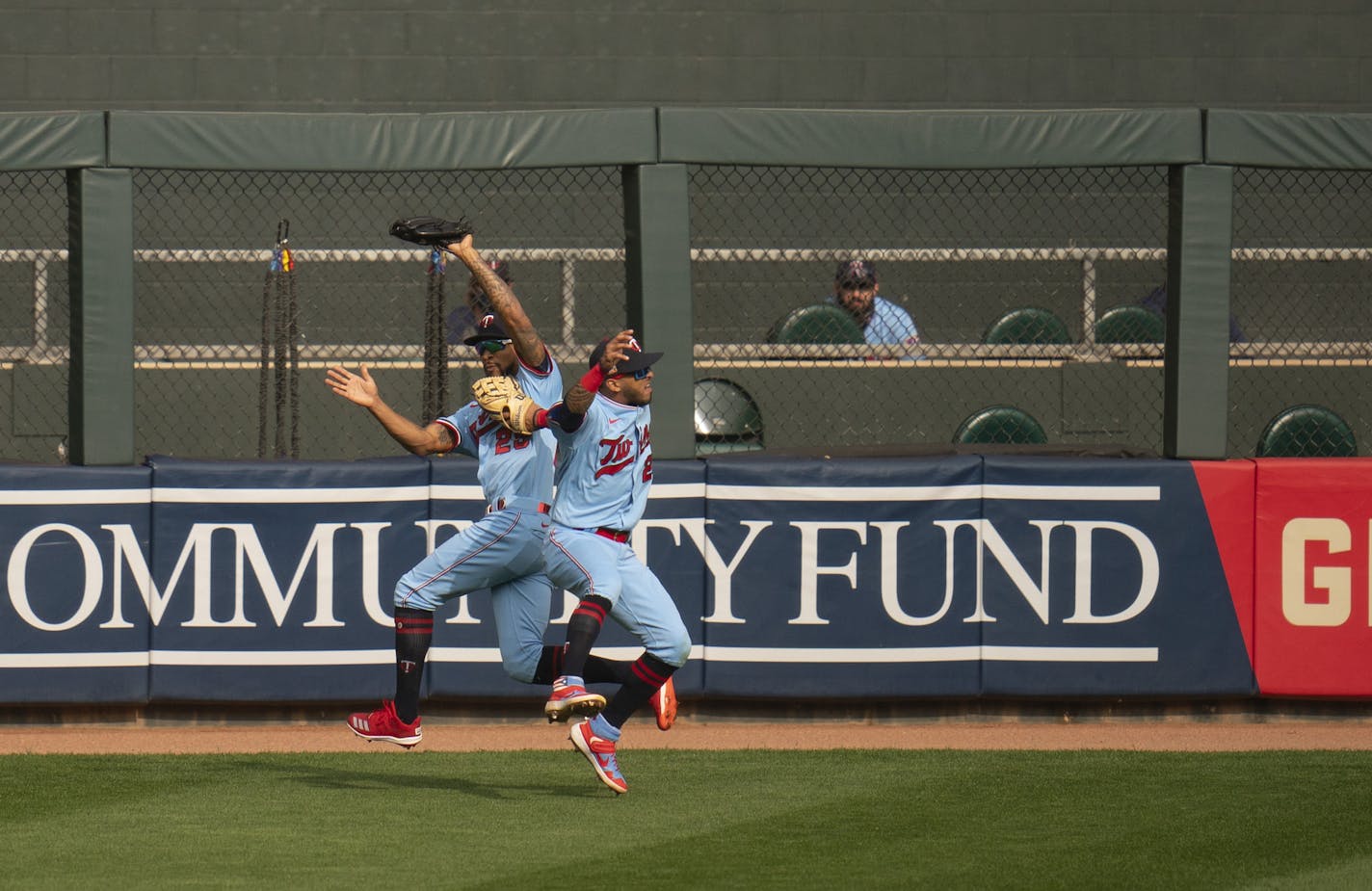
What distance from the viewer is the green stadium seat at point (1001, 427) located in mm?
9766

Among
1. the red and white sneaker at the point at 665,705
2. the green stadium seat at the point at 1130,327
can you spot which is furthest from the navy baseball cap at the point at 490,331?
the green stadium seat at the point at 1130,327

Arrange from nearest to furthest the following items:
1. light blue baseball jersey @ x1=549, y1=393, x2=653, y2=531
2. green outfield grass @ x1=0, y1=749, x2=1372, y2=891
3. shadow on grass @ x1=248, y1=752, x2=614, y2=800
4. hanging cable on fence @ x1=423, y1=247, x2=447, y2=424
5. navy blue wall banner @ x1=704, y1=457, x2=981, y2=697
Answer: green outfield grass @ x1=0, y1=749, x2=1372, y2=891
light blue baseball jersey @ x1=549, y1=393, x2=653, y2=531
shadow on grass @ x1=248, y1=752, x2=614, y2=800
navy blue wall banner @ x1=704, y1=457, x2=981, y2=697
hanging cable on fence @ x1=423, y1=247, x2=447, y2=424

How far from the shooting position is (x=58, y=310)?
12.2 m

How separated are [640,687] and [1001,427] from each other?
3.70m

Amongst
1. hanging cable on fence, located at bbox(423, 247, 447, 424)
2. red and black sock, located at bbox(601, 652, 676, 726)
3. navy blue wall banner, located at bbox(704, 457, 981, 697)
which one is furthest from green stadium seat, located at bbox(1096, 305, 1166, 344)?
red and black sock, located at bbox(601, 652, 676, 726)

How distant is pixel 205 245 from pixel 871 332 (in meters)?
5.68

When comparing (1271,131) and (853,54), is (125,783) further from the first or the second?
(853,54)

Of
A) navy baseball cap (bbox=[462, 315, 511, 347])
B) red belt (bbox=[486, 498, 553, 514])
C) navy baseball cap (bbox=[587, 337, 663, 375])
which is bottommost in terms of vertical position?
red belt (bbox=[486, 498, 553, 514])

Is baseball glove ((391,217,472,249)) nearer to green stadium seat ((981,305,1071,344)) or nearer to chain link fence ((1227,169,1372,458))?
green stadium seat ((981,305,1071,344))

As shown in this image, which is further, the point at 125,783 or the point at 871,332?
the point at 871,332

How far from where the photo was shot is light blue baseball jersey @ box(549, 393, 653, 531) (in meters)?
6.74

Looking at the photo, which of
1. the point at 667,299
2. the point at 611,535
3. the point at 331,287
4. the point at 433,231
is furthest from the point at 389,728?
the point at 331,287

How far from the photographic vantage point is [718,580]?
847 cm

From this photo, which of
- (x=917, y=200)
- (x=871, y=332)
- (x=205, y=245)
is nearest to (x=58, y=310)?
(x=205, y=245)
